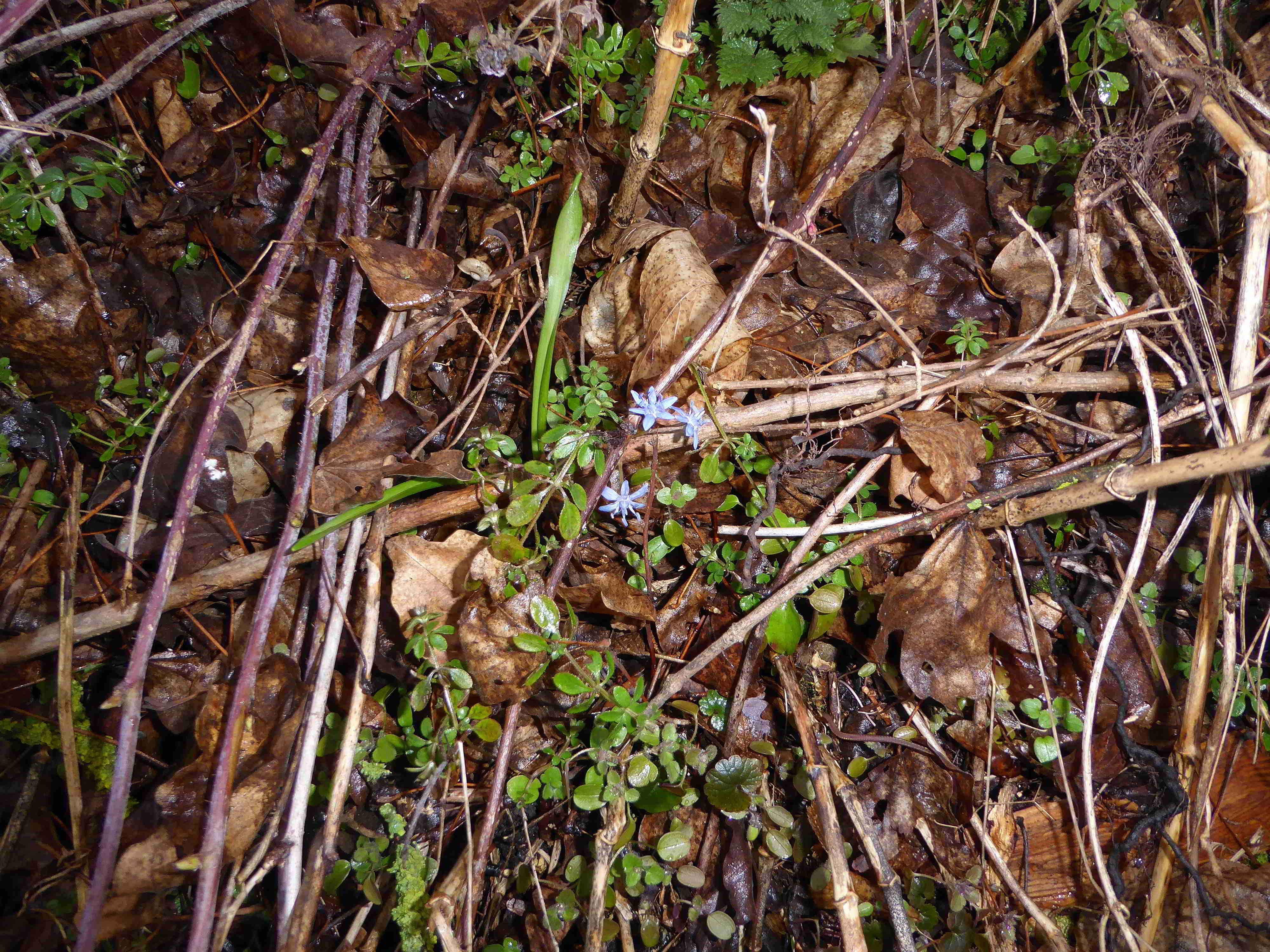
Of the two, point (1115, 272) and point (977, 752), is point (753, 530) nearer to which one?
point (977, 752)

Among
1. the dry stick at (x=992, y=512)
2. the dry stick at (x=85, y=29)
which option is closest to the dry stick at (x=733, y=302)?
the dry stick at (x=992, y=512)

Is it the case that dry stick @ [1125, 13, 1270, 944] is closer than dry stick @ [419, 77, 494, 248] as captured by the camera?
Yes

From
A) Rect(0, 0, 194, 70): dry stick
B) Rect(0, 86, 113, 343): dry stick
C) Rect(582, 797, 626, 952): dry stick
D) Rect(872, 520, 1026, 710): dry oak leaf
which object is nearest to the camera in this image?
Rect(582, 797, 626, 952): dry stick

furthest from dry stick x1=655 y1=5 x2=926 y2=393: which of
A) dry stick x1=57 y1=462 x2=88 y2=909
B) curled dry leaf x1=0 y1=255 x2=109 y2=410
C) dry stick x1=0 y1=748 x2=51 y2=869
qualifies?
dry stick x1=0 y1=748 x2=51 y2=869

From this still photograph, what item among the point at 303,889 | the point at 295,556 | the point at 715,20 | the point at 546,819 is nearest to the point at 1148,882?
the point at 546,819

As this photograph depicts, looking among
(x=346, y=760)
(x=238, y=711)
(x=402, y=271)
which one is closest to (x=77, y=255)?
(x=402, y=271)

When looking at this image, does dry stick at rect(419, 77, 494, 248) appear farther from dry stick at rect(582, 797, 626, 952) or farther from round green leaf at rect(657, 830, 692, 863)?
round green leaf at rect(657, 830, 692, 863)
